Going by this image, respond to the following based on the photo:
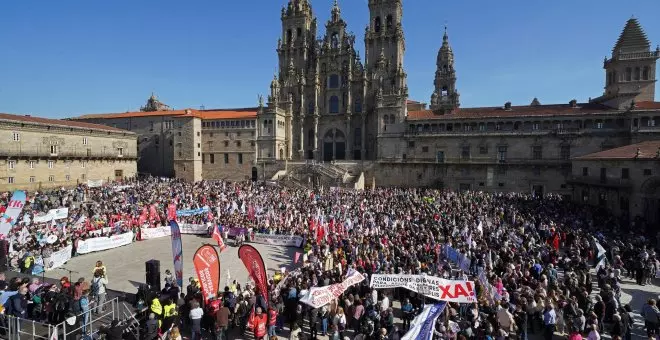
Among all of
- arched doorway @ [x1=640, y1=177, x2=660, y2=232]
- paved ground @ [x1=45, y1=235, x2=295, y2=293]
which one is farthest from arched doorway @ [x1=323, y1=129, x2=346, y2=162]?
arched doorway @ [x1=640, y1=177, x2=660, y2=232]

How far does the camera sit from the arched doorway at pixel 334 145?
5832cm

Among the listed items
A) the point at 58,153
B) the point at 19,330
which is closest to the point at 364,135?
the point at 58,153

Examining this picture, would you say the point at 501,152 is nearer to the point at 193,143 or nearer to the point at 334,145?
the point at 334,145

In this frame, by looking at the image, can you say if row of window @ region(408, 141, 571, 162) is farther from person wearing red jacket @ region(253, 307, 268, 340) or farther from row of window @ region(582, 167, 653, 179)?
person wearing red jacket @ region(253, 307, 268, 340)

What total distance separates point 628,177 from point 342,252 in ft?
91.0

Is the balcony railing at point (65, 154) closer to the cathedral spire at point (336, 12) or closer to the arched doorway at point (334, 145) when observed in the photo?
the arched doorway at point (334, 145)

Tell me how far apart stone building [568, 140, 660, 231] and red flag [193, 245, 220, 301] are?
106ft

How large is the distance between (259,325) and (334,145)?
49.1m

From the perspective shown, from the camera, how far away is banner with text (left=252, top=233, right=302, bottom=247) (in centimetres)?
2309

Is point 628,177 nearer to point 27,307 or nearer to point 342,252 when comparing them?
point 342,252

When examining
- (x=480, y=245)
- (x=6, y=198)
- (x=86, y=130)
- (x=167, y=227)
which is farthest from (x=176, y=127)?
(x=480, y=245)

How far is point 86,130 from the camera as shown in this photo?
1908 inches

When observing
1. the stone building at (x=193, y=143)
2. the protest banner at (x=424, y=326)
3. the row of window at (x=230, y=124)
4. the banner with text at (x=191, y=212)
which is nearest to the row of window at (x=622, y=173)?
the protest banner at (x=424, y=326)

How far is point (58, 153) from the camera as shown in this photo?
145 feet
